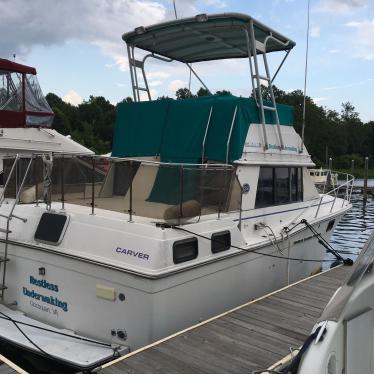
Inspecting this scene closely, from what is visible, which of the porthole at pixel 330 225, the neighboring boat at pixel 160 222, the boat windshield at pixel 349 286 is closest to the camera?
the boat windshield at pixel 349 286

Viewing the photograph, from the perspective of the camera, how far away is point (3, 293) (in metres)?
5.68

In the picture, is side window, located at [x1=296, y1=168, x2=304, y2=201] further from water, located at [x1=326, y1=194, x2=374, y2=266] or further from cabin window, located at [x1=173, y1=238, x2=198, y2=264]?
water, located at [x1=326, y1=194, x2=374, y2=266]

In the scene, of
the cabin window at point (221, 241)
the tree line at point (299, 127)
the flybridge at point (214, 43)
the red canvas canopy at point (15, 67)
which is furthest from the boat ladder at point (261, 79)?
the tree line at point (299, 127)

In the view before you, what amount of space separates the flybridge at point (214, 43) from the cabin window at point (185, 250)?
2.44 m

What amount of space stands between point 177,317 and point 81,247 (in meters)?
1.30

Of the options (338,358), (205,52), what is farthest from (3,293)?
(205,52)

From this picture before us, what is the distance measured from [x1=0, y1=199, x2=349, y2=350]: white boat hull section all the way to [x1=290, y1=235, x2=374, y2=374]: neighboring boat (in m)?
2.16

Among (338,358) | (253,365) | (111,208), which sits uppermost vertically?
(111,208)

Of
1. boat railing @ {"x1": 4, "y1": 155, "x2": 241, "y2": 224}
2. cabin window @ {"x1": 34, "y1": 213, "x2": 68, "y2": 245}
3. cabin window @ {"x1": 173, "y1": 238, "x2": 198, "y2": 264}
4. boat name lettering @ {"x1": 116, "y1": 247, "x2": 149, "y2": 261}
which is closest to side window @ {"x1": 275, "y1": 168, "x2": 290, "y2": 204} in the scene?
boat railing @ {"x1": 4, "y1": 155, "x2": 241, "y2": 224}

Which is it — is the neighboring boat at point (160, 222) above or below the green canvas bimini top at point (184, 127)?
below

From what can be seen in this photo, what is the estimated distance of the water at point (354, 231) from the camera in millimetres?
13945

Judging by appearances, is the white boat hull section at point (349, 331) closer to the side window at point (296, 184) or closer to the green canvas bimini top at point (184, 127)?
the green canvas bimini top at point (184, 127)

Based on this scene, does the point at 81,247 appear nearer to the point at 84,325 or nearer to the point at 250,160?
the point at 84,325

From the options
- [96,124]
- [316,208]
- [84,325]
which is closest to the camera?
[84,325]
